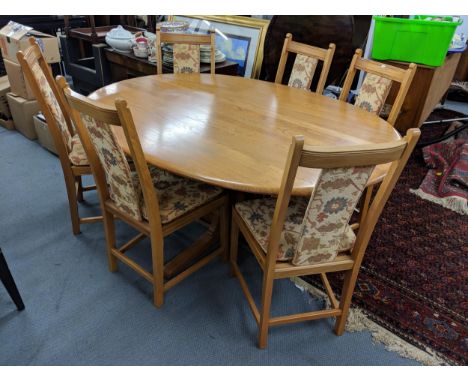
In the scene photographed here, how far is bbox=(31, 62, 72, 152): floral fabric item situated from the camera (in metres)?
1.68

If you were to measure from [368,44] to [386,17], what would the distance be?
1.00 ft

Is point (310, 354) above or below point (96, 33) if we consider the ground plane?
below

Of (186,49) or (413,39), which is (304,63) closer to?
(186,49)

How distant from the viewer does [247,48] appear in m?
3.08

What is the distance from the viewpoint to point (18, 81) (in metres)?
2.91

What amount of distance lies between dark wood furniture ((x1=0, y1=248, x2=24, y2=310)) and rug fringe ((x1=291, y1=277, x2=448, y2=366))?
4.52ft

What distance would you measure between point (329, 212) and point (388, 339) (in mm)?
796

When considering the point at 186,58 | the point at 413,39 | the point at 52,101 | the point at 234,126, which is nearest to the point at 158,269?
the point at 234,126

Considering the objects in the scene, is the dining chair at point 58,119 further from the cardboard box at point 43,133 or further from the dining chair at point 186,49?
the cardboard box at point 43,133

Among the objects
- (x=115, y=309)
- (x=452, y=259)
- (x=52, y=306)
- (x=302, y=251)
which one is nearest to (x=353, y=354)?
(x=302, y=251)

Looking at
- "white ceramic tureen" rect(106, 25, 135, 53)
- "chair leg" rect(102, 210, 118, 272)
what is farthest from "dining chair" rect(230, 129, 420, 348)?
"white ceramic tureen" rect(106, 25, 135, 53)

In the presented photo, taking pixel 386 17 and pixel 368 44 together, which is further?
pixel 368 44

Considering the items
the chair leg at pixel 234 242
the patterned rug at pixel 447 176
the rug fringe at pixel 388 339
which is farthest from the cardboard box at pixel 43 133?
the patterned rug at pixel 447 176

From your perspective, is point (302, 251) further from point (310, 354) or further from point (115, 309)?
point (115, 309)
